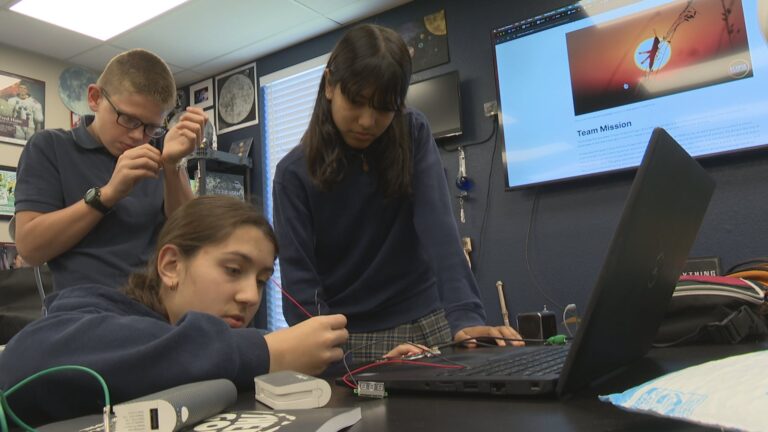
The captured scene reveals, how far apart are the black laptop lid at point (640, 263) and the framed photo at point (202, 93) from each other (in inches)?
135

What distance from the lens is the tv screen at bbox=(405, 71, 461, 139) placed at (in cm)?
262

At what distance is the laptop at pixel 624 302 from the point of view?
0.44 meters

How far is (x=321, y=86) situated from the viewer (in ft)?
3.93

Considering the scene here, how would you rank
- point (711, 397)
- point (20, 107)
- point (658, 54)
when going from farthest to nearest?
point (20, 107), point (658, 54), point (711, 397)

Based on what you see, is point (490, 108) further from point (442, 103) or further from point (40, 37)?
point (40, 37)

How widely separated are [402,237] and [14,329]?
1.51m

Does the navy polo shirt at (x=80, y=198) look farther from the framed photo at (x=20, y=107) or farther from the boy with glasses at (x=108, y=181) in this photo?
the framed photo at (x=20, y=107)

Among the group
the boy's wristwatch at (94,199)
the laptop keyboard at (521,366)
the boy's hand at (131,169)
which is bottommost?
the laptop keyboard at (521,366)

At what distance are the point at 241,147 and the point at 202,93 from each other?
519 millimetres

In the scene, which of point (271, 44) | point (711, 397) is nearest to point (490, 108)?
point (271, 44)

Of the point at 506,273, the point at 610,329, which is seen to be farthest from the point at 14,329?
the point at 610,329

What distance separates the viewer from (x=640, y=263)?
0.50m

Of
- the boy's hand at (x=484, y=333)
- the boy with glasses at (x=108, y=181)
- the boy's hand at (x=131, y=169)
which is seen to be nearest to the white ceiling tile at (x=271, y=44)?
the boy with glasses at (x=108, y=181)

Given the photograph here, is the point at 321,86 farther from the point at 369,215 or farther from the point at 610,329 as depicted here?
the point at 610,329
